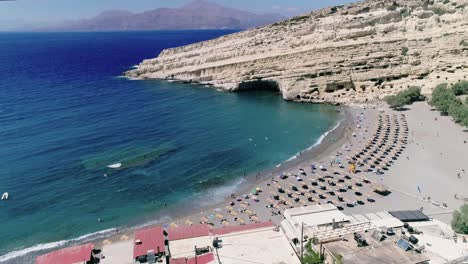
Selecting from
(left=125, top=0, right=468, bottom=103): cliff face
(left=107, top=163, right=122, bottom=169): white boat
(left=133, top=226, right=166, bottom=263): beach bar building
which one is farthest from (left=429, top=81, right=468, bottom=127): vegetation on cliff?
(left=107, top=163, right=122, bottom=169): white boat

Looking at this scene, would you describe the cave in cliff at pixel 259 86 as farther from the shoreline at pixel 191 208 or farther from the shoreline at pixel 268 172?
the shoreline at pixel 191 208

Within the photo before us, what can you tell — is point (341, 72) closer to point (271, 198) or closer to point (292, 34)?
point (292, 34)

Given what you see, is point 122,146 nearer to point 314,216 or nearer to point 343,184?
point 343,184

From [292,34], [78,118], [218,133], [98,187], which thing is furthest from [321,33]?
[98,187]

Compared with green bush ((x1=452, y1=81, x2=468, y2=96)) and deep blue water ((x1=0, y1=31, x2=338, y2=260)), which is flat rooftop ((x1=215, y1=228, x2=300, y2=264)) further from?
green bush ((x1=452, y1=81, x2=468, y2=96))

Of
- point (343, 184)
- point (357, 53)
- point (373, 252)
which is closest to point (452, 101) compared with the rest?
point (357, 53)

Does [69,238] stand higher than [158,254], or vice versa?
[158,254]
